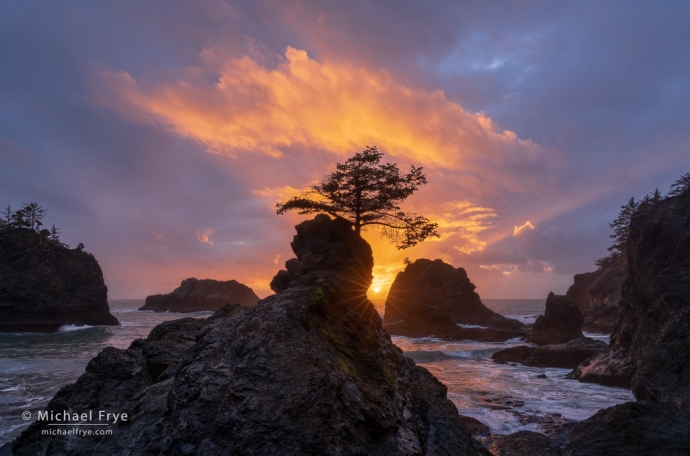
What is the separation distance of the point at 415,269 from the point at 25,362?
56.1 metres

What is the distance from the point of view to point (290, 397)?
4621mm

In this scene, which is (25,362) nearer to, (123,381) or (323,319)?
(123,381)

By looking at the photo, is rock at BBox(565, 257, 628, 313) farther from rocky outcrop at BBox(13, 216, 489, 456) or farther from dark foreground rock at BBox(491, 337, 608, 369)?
rocky outcrop at BBox(13, 216, 489, 456)

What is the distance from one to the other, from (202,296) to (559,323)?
10918cm

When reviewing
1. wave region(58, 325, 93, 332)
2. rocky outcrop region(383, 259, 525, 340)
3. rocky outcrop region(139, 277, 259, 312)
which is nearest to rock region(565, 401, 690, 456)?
rocky outcrop region(383, 259, 525, 340)

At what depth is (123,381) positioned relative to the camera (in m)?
9.04

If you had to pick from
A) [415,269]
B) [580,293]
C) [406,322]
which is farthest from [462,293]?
[580,293]

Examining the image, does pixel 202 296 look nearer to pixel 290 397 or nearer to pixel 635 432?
pixel 635 432

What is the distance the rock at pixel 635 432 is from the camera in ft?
26.2

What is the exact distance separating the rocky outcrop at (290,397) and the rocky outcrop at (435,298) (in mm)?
47249

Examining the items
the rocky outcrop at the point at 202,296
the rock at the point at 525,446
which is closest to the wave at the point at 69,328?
the rocky outcrop at the point at 202,296

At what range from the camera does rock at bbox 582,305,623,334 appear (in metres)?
47.6

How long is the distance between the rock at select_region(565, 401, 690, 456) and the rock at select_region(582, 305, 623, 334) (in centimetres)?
4687

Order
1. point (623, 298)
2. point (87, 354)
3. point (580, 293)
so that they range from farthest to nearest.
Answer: point (580, 293) → point (87, 354) → point (623, 298)
